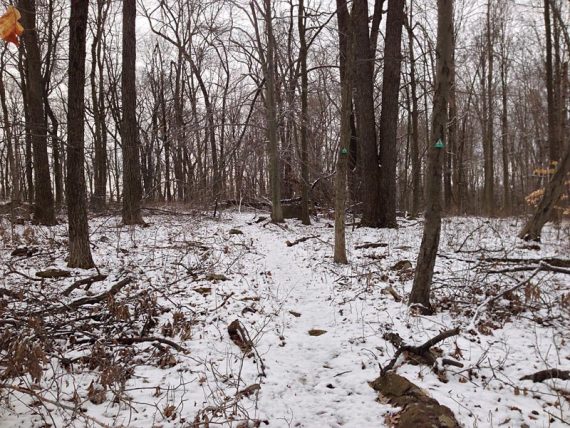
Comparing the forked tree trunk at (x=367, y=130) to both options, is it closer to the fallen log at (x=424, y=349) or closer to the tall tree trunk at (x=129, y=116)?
the tall tree trunk at (x=129, y=116)

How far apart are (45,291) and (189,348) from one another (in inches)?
100

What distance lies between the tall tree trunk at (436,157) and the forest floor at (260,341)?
0.40 m

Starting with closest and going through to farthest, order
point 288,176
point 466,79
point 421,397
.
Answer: point 421,397 < point 288,176 < point 466,79

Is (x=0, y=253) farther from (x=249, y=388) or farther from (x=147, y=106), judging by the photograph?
(x=147, y=106)

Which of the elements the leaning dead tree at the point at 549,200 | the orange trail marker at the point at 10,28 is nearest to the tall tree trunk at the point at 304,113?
the leaning dead tree at the point at 549,200

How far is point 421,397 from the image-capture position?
3234 millimetres

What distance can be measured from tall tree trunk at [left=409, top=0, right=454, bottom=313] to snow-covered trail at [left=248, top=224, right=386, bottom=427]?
935mm

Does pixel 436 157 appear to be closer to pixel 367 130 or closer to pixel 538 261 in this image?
pixel 538 261

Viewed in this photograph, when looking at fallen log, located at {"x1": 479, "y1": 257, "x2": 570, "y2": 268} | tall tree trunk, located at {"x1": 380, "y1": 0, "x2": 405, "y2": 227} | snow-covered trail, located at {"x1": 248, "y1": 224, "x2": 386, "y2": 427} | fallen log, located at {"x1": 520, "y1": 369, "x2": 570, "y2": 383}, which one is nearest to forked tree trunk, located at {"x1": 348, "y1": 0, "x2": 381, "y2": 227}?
tall tree trunk, located at {"x1": 380, "y1": 0, "x2": 405, "y2": 227}

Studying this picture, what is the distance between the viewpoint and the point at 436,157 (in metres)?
4.85

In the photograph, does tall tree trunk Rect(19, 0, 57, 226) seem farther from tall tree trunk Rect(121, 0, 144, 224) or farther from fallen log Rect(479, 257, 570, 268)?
fallen log Rect(479, 257, 570, 268)

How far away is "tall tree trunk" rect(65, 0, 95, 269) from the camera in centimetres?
624

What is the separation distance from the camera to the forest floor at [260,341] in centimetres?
323

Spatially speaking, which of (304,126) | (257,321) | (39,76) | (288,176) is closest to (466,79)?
(288,176)
